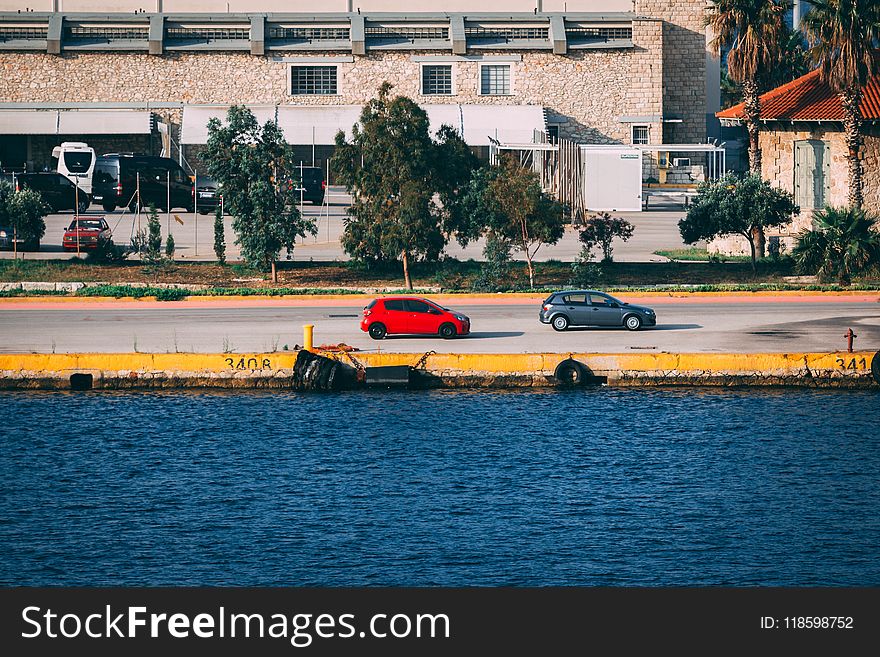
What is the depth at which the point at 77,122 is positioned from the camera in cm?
9231

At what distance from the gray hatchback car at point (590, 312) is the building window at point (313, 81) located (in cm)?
4958

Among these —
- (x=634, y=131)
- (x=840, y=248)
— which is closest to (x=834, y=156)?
(x=840, y=248)

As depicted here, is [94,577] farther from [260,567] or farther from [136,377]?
[136,377]

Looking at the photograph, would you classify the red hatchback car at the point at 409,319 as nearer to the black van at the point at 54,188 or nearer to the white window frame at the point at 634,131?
the black van at the point at 54,188

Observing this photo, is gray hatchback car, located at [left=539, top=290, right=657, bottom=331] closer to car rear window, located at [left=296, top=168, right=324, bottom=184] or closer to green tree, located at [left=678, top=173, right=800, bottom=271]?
green tree, located at [left=678, top=173, right=800, bottom=271]

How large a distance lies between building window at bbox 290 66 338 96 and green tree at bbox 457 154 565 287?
38.6m

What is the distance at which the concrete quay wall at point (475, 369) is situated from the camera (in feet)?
148

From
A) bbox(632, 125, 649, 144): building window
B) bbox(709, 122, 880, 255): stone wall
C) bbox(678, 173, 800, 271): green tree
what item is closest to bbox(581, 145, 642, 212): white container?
bbox(709, 122, 880, 255): stone wall

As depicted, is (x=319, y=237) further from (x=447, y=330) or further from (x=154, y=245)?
(x=447, y=330)

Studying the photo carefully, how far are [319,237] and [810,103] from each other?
23.3m

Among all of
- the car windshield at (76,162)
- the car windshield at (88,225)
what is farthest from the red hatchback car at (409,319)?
the car windshield at (76,162)

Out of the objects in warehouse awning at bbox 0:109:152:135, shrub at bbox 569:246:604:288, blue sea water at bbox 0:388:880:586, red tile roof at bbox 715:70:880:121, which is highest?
warehouse awning at bbox 0:109:152:135

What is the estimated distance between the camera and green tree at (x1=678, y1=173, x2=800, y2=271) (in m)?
61.9

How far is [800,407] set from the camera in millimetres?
43438
